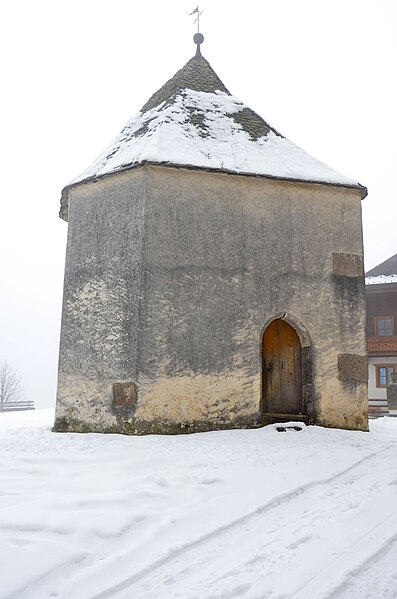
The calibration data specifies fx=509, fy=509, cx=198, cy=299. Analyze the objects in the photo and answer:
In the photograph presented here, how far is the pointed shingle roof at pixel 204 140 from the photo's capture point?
8484 mm

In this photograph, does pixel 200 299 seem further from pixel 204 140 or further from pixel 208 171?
pixel 204 140

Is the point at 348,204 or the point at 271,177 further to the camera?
the point at 348,204

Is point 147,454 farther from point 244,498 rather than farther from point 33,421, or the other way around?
point 33,421

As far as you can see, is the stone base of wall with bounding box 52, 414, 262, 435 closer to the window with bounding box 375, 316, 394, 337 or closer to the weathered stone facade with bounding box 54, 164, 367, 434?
the weathered stone facade with bounding box 54, 164, 367, 434

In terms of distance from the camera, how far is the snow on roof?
27.9ft

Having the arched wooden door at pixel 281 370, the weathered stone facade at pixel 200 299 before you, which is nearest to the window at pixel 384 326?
the weathered stone facade at pixel 200 299

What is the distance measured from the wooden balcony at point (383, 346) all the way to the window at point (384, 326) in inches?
21.7

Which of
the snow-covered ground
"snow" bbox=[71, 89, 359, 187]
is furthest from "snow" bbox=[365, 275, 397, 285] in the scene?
the snow-covered ground

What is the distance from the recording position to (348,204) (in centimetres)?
932

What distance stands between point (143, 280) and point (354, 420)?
4.27 m

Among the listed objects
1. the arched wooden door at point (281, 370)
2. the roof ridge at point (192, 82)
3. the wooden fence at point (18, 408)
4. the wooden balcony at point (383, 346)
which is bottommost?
the wooden fence at point (18, 408)

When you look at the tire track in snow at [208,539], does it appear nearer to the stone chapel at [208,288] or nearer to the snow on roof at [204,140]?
the stone chapel at [208,288]

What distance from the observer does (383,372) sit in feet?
73.7

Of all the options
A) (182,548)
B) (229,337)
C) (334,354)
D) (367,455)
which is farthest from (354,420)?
(182,548)
